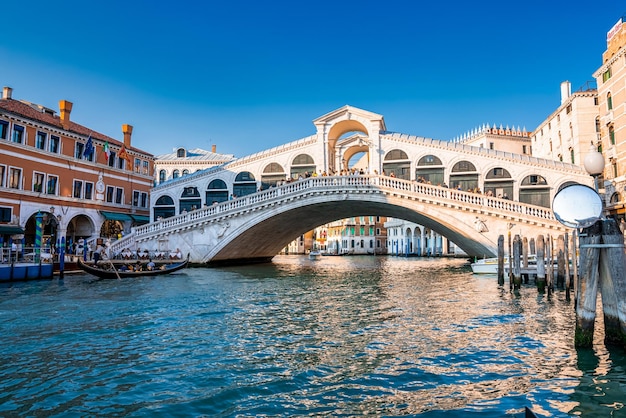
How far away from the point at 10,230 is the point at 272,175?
46.6 feet

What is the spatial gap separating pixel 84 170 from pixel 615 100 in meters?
29.6

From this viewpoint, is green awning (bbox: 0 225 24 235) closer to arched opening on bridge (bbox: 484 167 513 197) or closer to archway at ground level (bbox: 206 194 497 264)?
archway at ground level (bbox: 206 194 497 264)

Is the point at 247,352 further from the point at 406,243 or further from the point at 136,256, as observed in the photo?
the point at 406,243

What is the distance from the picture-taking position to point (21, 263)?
17141mm

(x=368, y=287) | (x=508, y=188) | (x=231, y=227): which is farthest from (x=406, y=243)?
(x=368, y=287)

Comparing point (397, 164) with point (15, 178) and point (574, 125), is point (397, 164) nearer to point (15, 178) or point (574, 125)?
point (574, 125)

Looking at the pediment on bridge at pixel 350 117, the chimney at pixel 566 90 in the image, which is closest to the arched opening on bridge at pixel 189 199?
the pediment on bridge at pixel 350 117

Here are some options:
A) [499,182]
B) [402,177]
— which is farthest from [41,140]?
[499,182]

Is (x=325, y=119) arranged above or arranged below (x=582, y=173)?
above

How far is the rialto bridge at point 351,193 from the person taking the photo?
1977cm

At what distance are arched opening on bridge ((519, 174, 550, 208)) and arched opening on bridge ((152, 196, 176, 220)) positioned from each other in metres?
21.5

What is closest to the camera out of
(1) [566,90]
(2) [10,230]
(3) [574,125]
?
(2) [10,230]

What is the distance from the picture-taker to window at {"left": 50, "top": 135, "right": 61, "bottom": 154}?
23922 millimetres

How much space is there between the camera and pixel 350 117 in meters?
26.5
